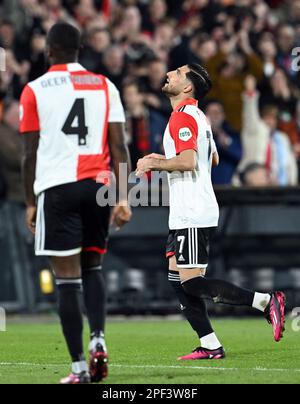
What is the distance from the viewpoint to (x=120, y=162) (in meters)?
7.61

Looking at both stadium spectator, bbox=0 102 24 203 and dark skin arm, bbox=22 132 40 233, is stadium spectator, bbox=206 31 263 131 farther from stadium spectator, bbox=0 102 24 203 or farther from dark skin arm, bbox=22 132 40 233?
dark skin arm, bbox=22 132 40 233

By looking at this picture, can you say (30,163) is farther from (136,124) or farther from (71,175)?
(136,124)

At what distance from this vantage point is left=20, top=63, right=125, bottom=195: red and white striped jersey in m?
7.50

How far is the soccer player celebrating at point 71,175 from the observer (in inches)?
293

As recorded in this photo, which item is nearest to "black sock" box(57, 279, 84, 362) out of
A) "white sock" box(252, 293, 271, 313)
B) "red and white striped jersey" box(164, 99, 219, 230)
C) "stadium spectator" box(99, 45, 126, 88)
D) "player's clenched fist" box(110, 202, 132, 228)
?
"player's clenched fist" box(110, 202, 132, 228)

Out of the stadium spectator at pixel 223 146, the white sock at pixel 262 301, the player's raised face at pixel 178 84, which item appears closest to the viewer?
the white sock at pixel 262 301

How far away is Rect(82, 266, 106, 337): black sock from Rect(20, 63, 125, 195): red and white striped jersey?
0.62 m

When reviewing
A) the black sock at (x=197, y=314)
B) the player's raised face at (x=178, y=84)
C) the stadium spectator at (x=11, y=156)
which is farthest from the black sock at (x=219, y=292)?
the stadium spectator at (x=11, y=156)

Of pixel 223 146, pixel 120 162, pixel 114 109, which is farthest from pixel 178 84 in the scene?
pixel 223 146

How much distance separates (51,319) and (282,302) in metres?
6.60

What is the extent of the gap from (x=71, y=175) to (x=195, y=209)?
2.04 m

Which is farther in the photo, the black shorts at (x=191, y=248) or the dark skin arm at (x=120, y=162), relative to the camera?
the black shorts at (x=191, y=248)

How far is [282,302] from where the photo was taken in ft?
30.5

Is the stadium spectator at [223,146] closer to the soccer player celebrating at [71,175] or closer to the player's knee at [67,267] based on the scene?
the soccer player celebrating at [71,175]
